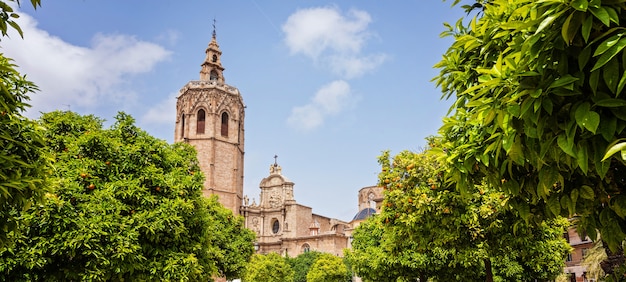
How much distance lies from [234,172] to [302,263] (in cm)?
1523

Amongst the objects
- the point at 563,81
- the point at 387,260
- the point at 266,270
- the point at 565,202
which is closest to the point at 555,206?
the point at 565,202

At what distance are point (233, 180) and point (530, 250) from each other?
51.2m

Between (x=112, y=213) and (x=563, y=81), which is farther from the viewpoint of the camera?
(x=112, y=213)

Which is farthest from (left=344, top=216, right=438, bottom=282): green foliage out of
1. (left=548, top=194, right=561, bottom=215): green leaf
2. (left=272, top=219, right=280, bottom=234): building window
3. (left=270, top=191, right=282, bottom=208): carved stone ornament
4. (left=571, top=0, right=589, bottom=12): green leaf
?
(left=272, top=219, right=280, bottom=234): building window

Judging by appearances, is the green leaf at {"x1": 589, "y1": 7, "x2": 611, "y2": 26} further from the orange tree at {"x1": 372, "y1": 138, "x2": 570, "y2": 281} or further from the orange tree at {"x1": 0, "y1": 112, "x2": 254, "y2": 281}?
the orange tree at {"x1": 0, "y1": 112, "x2": 254, "y2": 281}

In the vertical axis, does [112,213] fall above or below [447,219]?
above

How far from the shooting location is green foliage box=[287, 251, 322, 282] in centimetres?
6291

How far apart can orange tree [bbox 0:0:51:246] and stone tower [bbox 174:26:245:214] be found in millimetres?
54074

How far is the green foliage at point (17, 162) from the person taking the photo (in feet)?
14.0

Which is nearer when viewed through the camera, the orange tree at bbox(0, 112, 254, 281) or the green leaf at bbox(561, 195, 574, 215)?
the green leaf at bbox(561, 195, 574, 215)

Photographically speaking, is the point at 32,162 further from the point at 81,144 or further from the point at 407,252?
the point at 407,252

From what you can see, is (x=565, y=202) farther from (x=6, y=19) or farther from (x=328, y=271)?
(x=328, y=271)

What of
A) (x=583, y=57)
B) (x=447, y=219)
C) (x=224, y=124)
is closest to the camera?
(x=583, y=57)

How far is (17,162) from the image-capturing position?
455 cm
